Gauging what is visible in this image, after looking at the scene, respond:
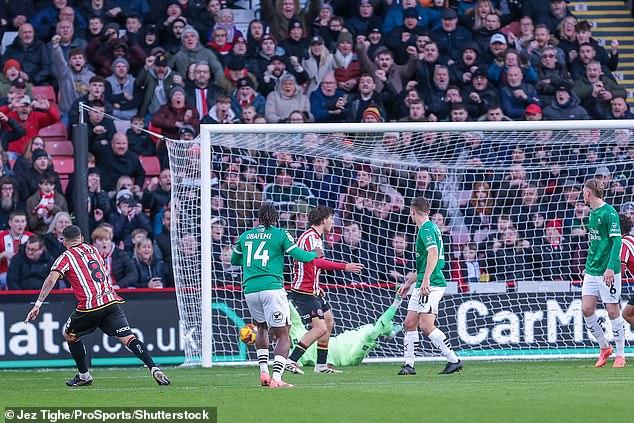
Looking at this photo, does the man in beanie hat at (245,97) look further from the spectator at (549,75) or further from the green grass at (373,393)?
the green grass at (373,393)

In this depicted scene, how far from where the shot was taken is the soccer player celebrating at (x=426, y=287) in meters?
13.0

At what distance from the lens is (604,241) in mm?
13695

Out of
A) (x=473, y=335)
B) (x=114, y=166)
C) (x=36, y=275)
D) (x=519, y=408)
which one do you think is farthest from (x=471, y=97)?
(x=519, y=408)

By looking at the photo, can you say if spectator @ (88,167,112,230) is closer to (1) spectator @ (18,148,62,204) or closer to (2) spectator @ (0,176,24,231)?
(1) spectator @ (18,148,62,204)

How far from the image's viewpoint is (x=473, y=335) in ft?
53.6

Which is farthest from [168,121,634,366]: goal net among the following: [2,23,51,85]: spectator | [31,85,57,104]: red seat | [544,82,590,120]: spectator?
[2,23,51,85]: spectator

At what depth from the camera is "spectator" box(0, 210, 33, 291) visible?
16297 millimetres

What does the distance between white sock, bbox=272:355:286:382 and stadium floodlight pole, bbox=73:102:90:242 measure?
454 cm

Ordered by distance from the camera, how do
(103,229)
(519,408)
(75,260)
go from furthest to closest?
(103,229) → (75,260) → (519,408)

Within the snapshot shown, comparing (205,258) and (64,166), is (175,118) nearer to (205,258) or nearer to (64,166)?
(64,166)

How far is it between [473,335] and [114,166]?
5827 millimetres

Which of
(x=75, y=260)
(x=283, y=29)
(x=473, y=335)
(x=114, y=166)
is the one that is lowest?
(x=473, y=335)

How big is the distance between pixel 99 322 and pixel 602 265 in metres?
5.72

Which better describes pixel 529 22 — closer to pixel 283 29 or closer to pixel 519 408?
pixel 283 29
